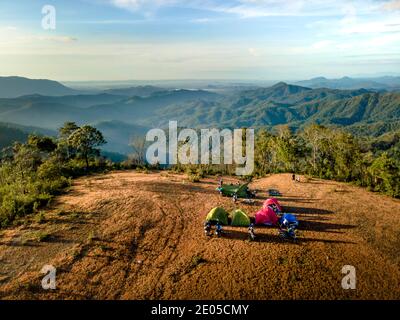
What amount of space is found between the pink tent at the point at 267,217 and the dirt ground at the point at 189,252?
1031mm

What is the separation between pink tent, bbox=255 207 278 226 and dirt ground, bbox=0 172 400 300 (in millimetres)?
1031

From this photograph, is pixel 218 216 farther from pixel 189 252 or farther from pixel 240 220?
pixel 189 252

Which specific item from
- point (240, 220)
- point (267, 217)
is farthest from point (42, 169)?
point (267, 217)

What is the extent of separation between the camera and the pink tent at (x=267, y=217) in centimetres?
2572

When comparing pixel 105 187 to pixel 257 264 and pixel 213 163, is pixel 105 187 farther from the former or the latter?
pixel 213 163

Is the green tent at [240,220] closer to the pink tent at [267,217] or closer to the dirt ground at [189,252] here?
the dirt ground at [189,252]

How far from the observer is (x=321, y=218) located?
27297 millimetres

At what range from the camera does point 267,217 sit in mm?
25766

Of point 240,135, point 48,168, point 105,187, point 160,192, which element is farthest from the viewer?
point 240,135

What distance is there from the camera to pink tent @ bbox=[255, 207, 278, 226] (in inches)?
1013

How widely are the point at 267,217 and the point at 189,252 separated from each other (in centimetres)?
749
